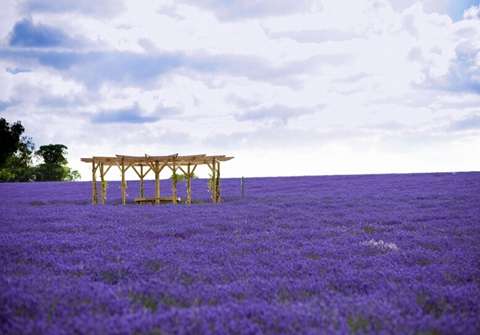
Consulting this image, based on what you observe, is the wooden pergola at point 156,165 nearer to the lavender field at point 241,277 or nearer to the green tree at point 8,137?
the lavender field at point 241,277

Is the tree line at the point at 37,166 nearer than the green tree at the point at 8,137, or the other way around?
the green tree at the point at 8,137

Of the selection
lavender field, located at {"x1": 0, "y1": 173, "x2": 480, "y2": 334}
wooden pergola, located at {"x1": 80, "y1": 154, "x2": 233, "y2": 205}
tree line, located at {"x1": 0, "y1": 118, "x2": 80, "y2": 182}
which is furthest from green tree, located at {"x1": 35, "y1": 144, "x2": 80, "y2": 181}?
lavender field, located at {"x1": 0, "y1": 173, "x2": 480, "y2": 334}

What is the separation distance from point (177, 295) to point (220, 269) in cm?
137

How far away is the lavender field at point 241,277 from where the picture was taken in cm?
415

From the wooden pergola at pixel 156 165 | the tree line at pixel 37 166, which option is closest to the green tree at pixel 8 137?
the tree line at pixel 37 166

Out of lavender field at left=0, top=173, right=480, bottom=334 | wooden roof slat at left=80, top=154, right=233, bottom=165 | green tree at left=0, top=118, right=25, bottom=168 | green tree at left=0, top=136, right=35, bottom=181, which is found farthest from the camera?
green tree at left=0, top=136, right=35, bottom=181

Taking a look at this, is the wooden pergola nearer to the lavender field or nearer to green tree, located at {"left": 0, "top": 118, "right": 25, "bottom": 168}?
the lavender field

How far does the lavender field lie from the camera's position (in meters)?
4.15

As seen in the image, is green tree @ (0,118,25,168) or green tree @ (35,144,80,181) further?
green tree @ (35,144,80,181)

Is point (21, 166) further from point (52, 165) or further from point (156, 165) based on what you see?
point (156, 165)

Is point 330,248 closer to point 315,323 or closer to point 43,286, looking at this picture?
point 315,323


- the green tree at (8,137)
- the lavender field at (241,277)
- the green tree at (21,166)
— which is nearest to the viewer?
the lavender field at (241,277)

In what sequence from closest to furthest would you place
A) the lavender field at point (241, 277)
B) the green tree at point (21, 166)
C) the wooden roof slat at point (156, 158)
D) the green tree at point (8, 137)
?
the lavender field at point (241, 277)
the wooden roof slat at point (156, 158)
the green tree at point (8, 137)
the green tree at point (21, 166)

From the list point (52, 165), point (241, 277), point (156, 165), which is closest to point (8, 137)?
point (52, 165)
